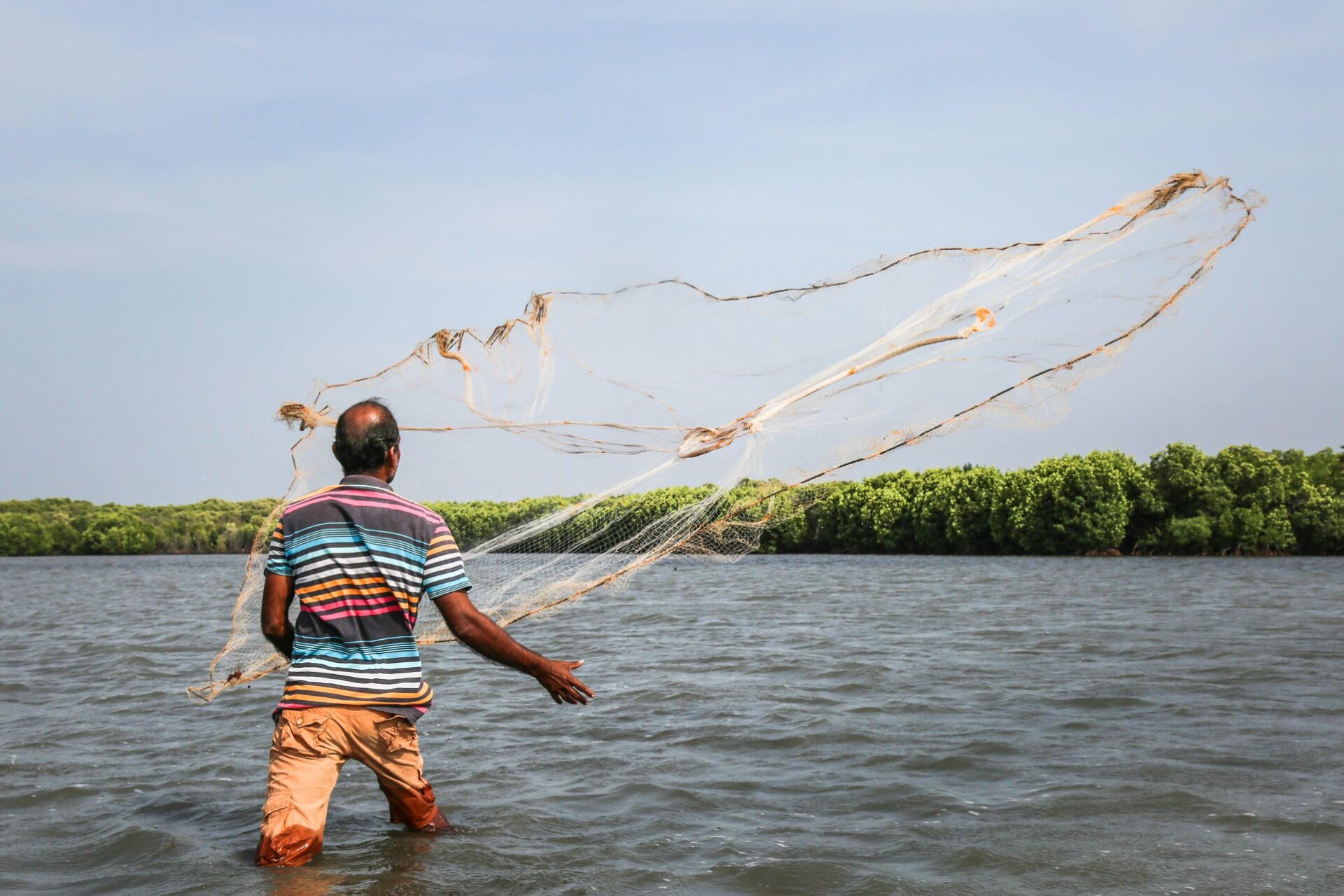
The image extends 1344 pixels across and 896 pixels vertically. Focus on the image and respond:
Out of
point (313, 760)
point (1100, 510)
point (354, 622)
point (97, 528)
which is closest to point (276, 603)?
point (354, 622)

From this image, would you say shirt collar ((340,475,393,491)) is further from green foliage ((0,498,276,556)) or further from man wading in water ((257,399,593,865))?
green foliage ((0,498,276,556))

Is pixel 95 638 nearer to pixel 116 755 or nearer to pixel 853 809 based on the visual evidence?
pixel 116 755

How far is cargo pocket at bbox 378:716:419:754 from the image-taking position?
4621 millimetres

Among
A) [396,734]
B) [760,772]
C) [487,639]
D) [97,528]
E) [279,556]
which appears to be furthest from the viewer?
[97,528]

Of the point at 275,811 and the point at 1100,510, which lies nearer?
the point at 275,811

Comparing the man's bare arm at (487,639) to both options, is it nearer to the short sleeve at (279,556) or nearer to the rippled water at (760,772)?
the short sleeve at (279,556)

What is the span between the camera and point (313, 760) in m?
4.52

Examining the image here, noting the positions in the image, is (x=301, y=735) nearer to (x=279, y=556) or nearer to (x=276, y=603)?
(x=276, y=603)

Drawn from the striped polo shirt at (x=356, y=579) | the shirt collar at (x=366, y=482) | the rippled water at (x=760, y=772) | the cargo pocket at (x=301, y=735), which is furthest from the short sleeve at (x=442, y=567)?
the rippled water at (x=760, y=772)

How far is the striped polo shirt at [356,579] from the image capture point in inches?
174

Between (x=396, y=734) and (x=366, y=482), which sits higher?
(x=366, y=482)

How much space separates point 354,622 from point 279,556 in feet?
1.38

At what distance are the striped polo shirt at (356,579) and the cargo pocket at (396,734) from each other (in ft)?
0.35

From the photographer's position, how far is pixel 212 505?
91.5 metres
